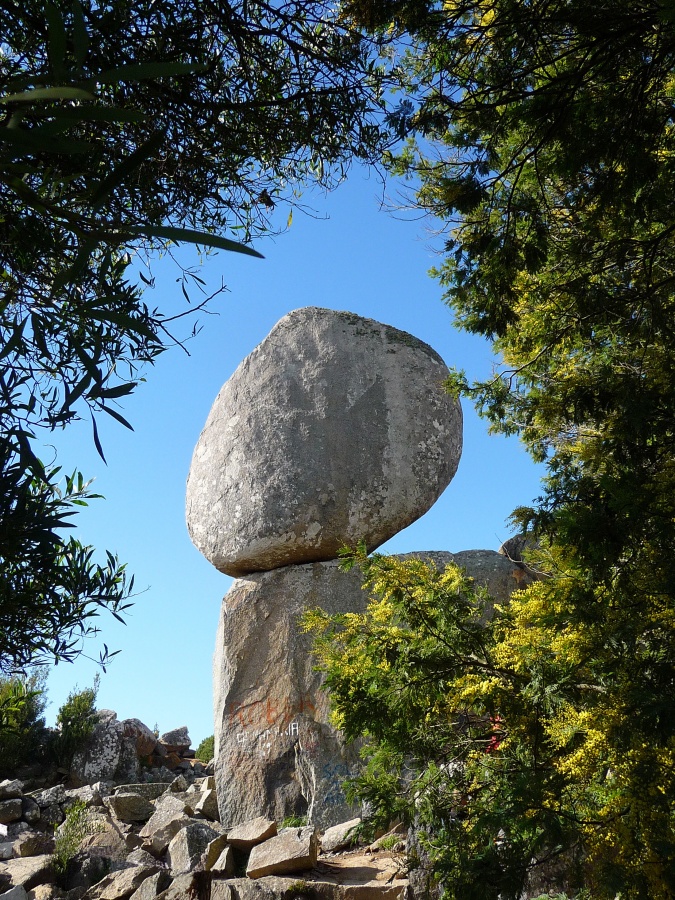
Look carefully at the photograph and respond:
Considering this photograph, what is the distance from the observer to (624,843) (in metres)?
3.57

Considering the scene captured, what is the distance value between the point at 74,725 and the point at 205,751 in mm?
2502

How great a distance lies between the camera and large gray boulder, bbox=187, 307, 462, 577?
916 centimetres

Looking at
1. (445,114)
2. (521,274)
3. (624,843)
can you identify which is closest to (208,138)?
(445,114)

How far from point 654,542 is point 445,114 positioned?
110 inches

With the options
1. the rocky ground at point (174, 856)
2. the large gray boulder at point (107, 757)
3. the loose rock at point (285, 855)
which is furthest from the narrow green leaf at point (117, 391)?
the large gray boulder at point (107, 757)

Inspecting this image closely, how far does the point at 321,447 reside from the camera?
934 centimetres

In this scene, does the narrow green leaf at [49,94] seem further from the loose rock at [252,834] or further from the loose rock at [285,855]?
the loose rock at [252,834]

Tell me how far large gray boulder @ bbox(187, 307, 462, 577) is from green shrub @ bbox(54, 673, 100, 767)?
4391 mm

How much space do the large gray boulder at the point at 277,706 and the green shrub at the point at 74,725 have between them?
3.92m

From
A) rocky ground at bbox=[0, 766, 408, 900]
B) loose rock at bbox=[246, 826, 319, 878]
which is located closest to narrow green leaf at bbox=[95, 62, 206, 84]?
rocky ground at bbox=[0, 766, 408, 900]

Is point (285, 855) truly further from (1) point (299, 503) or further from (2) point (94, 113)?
(2) point (94, 113)

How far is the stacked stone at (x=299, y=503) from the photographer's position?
28.1ft

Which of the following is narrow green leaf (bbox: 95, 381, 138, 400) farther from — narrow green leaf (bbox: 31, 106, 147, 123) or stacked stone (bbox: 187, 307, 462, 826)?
stacked stone (bbox: 187, 307, 462, 826)

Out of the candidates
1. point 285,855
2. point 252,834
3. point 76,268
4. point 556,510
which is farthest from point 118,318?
point 252,834
